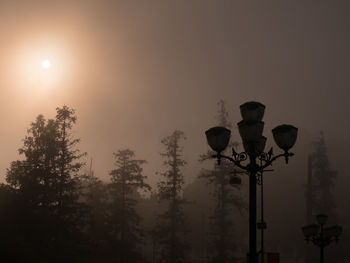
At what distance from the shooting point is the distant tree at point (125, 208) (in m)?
41.3

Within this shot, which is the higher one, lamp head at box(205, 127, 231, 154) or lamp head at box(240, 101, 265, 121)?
lamp head at box(240, 101, 265, 121)

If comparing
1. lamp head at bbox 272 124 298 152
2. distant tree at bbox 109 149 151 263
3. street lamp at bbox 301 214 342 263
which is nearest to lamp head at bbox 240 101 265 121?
lamp head at bbox 272 124 298 152

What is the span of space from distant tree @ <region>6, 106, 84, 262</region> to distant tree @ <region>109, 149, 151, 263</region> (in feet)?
22.3

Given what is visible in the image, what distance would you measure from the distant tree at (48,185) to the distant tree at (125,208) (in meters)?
6.79

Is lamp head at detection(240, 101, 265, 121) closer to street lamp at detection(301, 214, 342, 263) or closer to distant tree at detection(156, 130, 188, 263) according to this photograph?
street lamp at detection(301, 214, 342, 263)

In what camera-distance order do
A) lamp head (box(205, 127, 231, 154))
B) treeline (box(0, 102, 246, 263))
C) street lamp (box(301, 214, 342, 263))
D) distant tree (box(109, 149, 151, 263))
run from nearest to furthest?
lamp head (box(205, 127, 231, 154)) < street lamp (box(301, 214, 342, 263)) < treeline (box(0, 102, 246, 263)) < distant tree (box(109, 149, 151, 263))

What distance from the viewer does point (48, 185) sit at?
110 ft

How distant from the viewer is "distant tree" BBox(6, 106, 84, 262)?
102 ft

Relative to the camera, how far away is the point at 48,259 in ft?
98.4

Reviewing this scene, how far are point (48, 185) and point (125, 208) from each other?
12.3 meters

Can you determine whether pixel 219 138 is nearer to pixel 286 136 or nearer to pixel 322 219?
pixel 286 136

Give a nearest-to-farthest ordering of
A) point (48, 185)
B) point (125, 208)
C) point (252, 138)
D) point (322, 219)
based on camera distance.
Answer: point (252, 138) < point (322, 219) < point (48, 185) < point (125, 208)

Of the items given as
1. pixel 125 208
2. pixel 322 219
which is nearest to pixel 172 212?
pixel 125 208

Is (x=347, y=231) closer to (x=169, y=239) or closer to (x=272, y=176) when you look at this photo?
(x=272, y=176)
